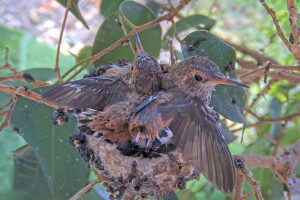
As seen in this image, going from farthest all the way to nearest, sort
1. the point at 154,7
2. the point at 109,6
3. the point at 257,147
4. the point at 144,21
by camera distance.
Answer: the point at 257,147 → the point at 154,7 → the point at 109,6 → the point at 144,21

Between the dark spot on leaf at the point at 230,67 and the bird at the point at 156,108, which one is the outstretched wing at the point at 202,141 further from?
the dark spot on leaf at the point at 230,67

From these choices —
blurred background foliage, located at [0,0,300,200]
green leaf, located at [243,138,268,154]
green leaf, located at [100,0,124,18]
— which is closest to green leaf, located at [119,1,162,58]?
blurred background foliage, located at [0,0,300,200]

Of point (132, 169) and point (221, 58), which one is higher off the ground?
point (221, 58)

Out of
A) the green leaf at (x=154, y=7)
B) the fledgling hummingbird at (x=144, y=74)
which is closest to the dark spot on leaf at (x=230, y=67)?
the fledgling hummingbird at (x=144, y=74)

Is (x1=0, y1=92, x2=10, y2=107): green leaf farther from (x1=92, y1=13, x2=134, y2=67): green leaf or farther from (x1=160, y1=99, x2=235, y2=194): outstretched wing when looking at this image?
(x1=160, y1=99, x2=235, y2=194): outstretched wing

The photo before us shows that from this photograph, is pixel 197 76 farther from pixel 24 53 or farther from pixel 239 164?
pixel 24 53

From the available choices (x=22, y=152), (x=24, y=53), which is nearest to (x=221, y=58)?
(x=22, y=152)

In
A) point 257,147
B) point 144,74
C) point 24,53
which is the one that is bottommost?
point 257,147
